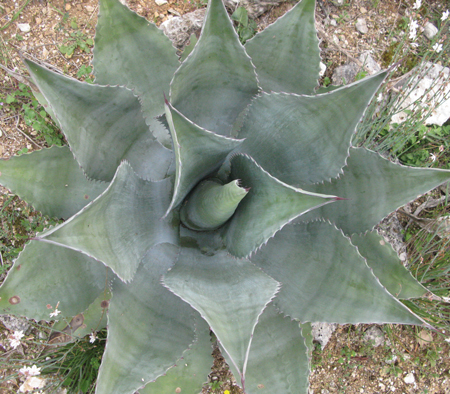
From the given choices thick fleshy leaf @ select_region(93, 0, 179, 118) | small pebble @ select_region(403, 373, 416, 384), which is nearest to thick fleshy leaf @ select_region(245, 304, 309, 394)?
thick fleshy leaf @ select_region(93, 0, 179, 118)

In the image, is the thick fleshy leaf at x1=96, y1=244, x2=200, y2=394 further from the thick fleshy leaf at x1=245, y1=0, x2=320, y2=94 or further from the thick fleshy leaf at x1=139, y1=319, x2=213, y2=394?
the thick fleshy leaf at x1=245, y1=0, x2=320, y2=94

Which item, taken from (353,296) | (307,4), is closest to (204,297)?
(353,296)

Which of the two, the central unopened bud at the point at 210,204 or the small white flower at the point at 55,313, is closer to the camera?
the central unopened bud at the point at 210,204

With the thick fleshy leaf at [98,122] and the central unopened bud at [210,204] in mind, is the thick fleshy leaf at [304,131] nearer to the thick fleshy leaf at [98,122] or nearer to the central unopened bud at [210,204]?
the central unopened bud at [210,204]

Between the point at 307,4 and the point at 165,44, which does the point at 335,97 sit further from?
the point at 165,44

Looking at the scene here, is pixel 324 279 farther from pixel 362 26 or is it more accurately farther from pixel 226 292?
pixel 362 26

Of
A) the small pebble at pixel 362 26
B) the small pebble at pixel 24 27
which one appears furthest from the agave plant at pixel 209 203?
the small pebble at pixel 362 26
